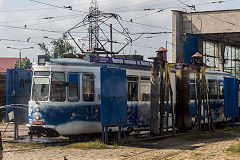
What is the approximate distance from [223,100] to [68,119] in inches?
444

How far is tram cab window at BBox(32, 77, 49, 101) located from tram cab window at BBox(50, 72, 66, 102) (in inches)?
9.0

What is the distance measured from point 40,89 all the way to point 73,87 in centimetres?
121

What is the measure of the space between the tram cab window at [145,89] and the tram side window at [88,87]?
264cm

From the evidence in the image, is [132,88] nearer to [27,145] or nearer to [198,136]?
[198,136]

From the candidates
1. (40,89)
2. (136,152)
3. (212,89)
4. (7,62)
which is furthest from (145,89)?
(7,62)

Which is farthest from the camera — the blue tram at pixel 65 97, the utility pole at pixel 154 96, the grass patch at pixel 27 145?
the utility pole at pixel 154 96

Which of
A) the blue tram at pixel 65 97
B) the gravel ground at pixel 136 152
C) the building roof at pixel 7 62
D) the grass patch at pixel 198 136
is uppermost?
the building roof at pixel 7 62

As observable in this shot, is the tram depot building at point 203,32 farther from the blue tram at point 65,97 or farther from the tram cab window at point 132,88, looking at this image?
the blue tram at point 65,97

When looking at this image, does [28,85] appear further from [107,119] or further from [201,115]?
[201,115]

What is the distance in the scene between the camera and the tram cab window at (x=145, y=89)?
1888 cm

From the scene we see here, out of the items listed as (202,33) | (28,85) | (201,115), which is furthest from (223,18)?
(28,85)

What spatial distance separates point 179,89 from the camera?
21062 millimetres

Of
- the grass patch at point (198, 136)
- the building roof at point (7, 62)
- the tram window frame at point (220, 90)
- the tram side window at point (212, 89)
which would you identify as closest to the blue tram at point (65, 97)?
the grass patch at point (198, 136)

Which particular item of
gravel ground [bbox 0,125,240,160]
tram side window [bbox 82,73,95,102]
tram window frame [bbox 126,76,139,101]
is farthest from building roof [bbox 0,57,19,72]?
Answer: gravel ground [bbox 0,125,240,160]
